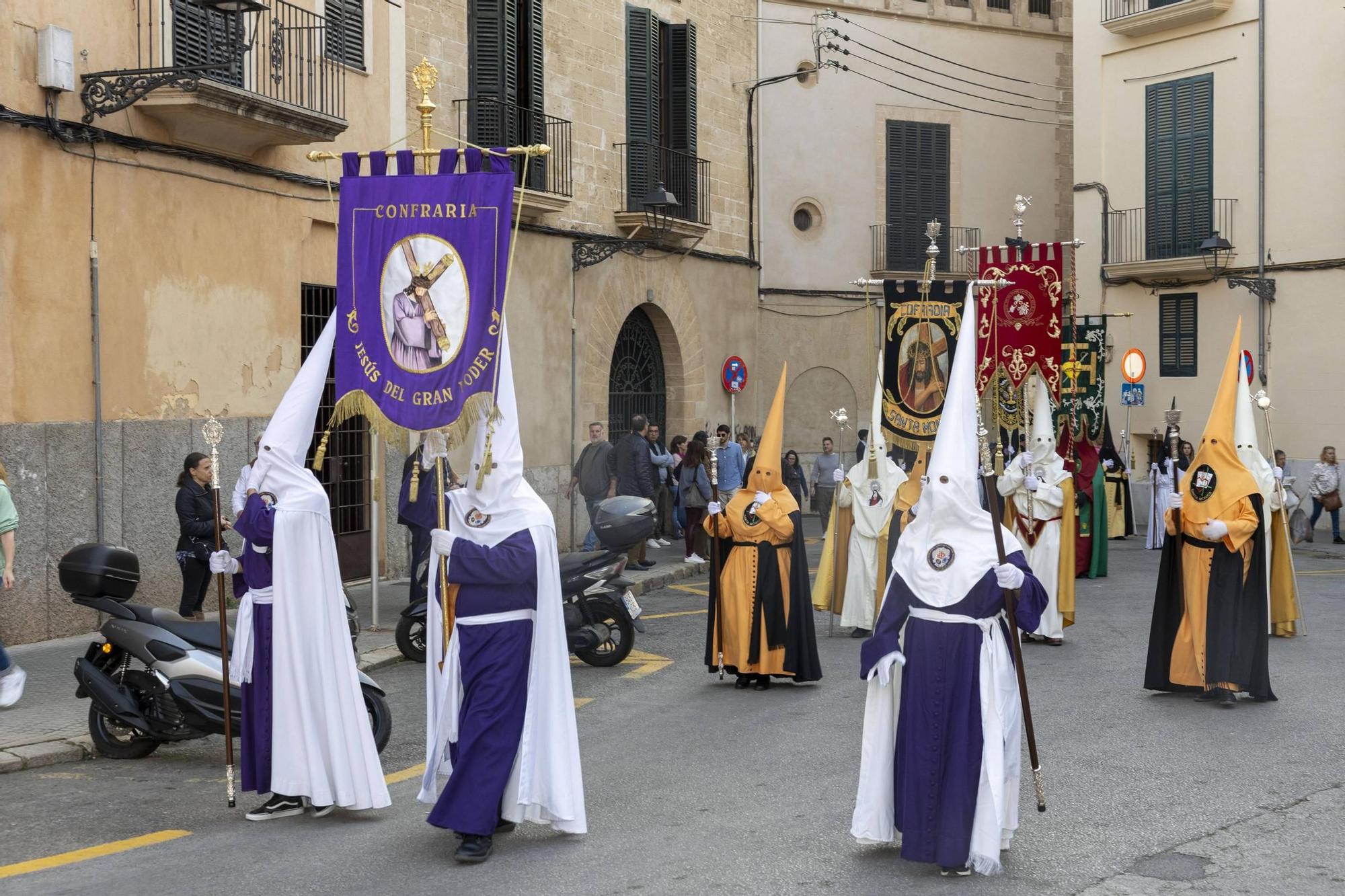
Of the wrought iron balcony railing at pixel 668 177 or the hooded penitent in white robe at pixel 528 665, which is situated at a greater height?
the wrought iron balcony railing at pixel 668 177

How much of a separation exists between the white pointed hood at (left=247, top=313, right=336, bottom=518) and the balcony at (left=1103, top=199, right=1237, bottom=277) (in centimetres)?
2136

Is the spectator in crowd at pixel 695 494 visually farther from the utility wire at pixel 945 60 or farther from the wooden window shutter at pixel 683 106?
the utility wire at pixel 945 60

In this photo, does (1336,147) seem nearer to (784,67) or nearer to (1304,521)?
(1304,521)

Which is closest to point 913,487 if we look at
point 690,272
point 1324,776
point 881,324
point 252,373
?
point 881,324

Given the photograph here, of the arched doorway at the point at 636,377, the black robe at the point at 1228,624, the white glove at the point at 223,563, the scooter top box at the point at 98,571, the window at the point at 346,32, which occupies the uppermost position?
the window at the point at 346,32

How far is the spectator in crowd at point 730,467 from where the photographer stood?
19.6 metres

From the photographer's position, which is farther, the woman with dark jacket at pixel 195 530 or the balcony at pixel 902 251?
the balcony at pixel 902 251

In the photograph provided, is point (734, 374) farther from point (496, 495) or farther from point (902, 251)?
point (496, 495)

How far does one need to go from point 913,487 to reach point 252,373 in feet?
22.1

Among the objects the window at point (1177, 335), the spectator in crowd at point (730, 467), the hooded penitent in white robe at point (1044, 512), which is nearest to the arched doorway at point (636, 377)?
the spectator in crowd at point (730, 467)

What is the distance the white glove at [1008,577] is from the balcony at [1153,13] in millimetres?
21791

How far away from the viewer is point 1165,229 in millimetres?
26578

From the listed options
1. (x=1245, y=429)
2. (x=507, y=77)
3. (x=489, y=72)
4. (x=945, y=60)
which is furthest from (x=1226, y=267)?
(x=1245, y=429)

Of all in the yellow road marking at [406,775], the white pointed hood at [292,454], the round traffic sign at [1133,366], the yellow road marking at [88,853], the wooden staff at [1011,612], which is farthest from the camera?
the round traffic sign at [1133,366]
